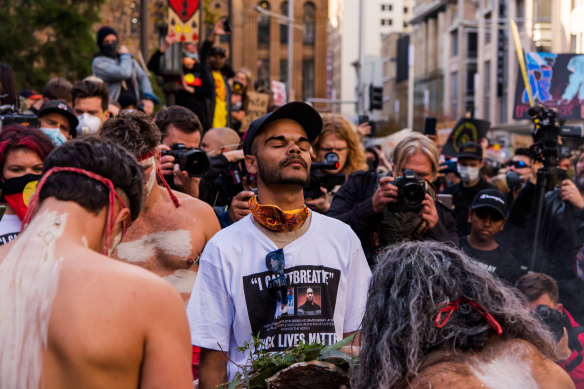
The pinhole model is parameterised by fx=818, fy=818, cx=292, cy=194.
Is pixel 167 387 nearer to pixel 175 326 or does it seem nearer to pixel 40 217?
pixel 175 326

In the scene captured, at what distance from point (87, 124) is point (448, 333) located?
5268mm

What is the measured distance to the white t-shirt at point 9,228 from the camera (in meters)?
4.49

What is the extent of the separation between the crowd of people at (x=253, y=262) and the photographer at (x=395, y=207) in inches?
0.5

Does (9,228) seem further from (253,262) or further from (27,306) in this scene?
(27,306)

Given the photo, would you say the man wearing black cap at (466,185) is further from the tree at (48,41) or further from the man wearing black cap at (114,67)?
the tree at (48,41)

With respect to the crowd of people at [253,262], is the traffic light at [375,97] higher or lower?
higher

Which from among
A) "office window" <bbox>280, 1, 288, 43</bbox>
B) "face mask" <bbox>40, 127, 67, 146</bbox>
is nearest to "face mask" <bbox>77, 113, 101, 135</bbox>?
"face mask" <bbox>40, 127, 67, 146</bbox>

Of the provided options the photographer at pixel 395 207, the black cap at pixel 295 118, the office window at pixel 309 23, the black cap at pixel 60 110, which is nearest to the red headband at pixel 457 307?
the black cap at pixel 295 118

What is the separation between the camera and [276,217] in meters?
3.81

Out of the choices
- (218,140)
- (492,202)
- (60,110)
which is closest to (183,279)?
(218,140)

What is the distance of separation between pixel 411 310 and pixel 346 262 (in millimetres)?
1314

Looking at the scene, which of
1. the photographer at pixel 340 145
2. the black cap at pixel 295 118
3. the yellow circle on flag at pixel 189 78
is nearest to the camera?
the black cap at pixel 295 118

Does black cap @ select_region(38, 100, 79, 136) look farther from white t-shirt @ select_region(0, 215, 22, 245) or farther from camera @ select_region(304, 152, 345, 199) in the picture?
camera @ select_region(304, 152, 345, 199)

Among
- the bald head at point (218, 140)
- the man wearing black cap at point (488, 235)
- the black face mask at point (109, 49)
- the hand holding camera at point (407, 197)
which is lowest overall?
the man wearing black cap at point (488, 235)
